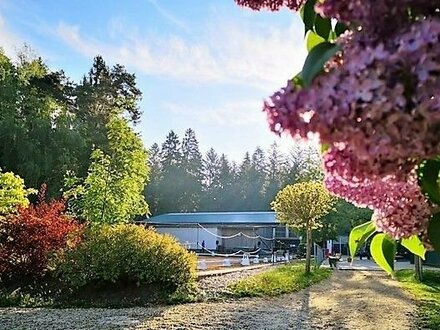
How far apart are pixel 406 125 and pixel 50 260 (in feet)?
32.1

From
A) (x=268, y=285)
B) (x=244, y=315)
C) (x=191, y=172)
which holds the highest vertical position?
(x=191, y=172)

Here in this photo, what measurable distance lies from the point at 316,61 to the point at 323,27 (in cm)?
31

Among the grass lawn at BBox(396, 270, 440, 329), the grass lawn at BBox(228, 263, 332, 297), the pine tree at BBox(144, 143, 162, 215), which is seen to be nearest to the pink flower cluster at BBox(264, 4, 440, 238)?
the grass lawn at BBox(396, 270, 440, 329)

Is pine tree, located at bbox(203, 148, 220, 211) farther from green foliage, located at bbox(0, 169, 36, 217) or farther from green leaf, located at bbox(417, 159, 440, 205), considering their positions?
green leaf, located at bbox(417, 159, 440, 205)

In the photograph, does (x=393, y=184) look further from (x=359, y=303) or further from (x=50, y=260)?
(x=50, y=260)

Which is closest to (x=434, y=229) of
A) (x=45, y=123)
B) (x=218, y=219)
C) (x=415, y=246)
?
(x=415, y=246)

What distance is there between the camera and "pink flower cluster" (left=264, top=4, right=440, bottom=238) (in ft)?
1.84

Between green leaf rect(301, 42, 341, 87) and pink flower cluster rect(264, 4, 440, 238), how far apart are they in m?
0.01

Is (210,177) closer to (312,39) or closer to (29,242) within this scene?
(29,242)

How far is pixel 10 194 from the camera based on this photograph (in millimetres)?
9797

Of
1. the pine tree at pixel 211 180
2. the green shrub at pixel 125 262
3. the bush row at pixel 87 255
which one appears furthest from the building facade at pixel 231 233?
the green shrub at pixel 125 262

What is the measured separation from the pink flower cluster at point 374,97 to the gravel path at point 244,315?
19.1ft

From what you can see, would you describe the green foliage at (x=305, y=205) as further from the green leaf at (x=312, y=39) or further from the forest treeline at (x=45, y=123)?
the green leaf at (x=312, y=39)

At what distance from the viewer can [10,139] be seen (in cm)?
1800
